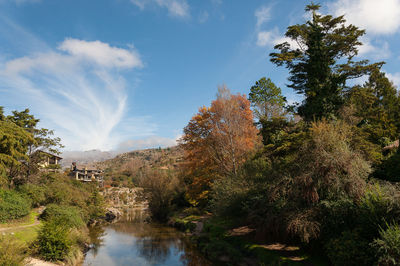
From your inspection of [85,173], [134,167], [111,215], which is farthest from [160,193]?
[134,167]

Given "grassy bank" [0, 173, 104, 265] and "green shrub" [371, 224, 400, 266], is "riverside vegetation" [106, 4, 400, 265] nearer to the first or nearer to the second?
"green shrub" [371, 224, 400, 266]

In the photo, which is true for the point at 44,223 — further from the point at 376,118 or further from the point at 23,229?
the point at 376,118

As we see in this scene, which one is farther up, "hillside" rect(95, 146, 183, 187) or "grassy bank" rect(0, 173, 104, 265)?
"hillside" rect(95, 146, 183, 187)

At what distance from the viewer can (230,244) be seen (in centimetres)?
1825

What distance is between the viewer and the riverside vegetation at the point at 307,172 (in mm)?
11305

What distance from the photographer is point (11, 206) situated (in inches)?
845

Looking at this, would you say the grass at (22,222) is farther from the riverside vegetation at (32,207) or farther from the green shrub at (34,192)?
the green shrub at (34,192)

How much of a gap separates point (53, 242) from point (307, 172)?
15.6 m

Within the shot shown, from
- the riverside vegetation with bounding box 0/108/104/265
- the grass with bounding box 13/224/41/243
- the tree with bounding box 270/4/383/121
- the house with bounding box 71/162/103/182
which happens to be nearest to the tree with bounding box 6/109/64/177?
the riverside vegetation with bounding box 0/108/104/265

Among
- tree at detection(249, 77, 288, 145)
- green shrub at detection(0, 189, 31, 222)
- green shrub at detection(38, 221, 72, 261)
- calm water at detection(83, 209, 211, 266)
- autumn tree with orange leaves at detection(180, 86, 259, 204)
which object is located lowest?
calm water at detection(83, 209, 211, 266)

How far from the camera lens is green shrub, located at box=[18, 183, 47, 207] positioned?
26.7 m

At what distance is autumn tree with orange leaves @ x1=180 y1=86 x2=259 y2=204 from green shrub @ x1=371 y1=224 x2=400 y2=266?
60.8 ft

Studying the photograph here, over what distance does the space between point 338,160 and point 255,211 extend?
20.9ft

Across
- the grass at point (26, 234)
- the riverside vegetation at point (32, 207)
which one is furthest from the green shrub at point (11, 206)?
the grass at point (26, 234)
